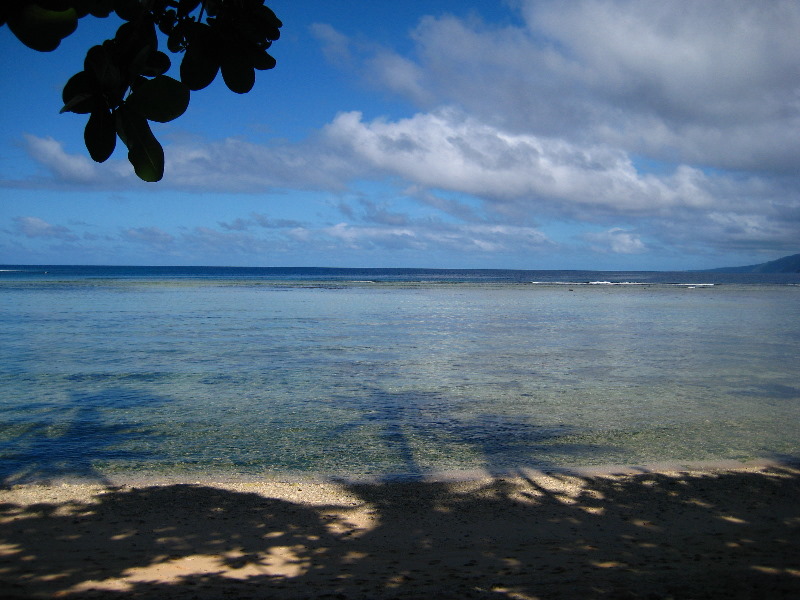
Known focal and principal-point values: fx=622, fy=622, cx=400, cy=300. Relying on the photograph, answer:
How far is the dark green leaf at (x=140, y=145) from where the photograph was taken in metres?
1.72

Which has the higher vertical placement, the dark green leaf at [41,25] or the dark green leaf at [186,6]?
the dark green leaf at [186,6]

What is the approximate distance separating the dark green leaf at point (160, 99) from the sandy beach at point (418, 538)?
421 cm

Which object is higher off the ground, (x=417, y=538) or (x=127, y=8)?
(x=127, y=8)

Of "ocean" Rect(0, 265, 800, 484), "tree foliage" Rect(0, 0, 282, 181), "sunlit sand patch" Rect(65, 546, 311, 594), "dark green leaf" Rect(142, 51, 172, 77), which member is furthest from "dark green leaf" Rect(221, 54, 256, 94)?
"ocean" Rect(0, 265, 800, 484)

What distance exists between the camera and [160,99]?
5.78ft

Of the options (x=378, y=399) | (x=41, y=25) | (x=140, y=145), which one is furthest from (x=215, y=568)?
(x=378, y=399)

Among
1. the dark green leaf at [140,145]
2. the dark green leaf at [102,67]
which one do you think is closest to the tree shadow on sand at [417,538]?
the dark green leaf at [140,145]

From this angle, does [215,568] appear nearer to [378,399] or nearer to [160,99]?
[160,99]

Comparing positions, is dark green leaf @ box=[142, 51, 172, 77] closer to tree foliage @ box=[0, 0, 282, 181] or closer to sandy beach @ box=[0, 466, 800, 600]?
tree foliage @ box=[0, 0, 282, 181]

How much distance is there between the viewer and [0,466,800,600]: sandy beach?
5070 mm

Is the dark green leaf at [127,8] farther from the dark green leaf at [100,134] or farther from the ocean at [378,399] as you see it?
the ocean at [378,399]

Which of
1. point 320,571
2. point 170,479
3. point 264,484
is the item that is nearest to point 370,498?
point 264,484

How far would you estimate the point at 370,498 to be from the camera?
24.1ft

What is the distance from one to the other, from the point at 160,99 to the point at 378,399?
1127 centimetres
